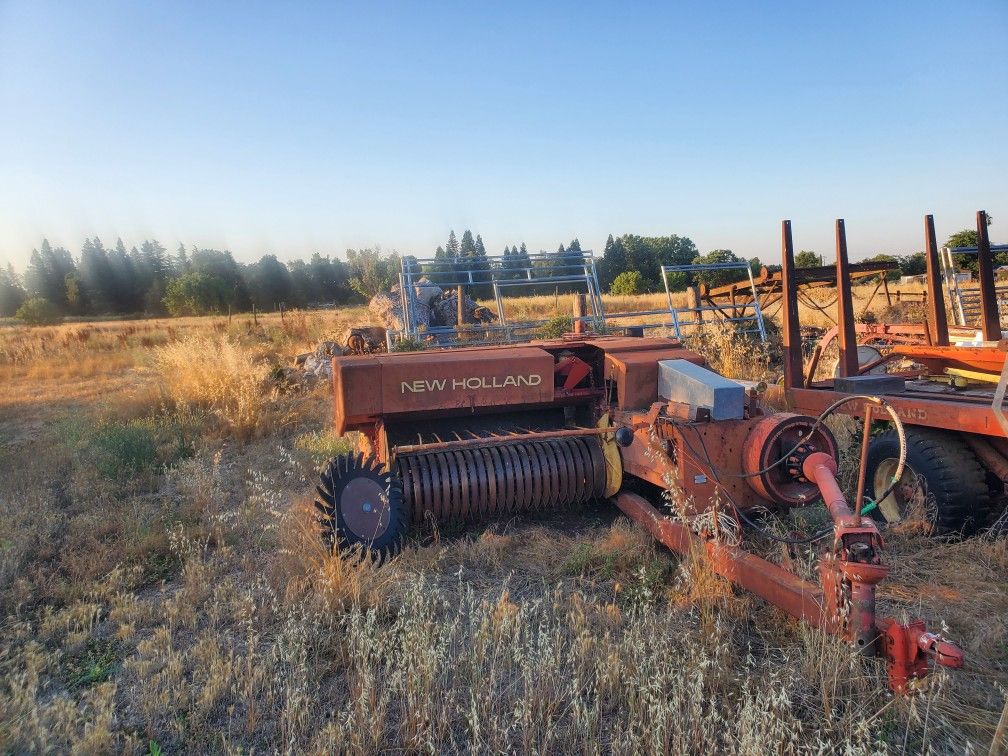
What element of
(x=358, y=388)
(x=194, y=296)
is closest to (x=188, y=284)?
(x=194, y=296)

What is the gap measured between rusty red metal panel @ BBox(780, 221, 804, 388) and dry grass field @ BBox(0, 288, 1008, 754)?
0.81 meters

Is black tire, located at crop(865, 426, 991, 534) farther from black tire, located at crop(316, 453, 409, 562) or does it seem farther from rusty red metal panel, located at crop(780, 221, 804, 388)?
black tire, located at crop(316, 453, 409, 562)

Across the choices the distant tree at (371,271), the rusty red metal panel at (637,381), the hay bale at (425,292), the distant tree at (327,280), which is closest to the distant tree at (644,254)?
the distant tree at (327,280)

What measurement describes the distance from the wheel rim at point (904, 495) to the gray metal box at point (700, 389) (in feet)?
4.17

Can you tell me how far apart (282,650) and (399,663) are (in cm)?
56

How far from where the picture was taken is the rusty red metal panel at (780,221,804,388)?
5.28m

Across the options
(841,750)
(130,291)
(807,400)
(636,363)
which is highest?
(130,291)

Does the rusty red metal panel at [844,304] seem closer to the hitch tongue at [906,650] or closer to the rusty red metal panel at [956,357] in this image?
the rusty red metal panel at [956,357]

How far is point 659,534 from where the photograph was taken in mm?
3938

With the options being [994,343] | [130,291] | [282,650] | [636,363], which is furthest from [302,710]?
[130,291]

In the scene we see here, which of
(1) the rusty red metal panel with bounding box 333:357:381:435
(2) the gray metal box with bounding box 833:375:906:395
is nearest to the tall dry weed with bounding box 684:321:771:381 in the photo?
(2) the gray metal box with bounding box 833:375:906:395

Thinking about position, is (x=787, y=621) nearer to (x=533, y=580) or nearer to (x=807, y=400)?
(x=533, y=580)

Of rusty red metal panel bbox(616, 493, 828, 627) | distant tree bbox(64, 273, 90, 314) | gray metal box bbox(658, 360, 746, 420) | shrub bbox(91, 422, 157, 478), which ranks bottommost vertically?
rusty red metal panel bbox(616, 493, 828, 627)

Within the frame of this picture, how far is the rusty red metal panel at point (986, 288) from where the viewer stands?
17.7 ft
